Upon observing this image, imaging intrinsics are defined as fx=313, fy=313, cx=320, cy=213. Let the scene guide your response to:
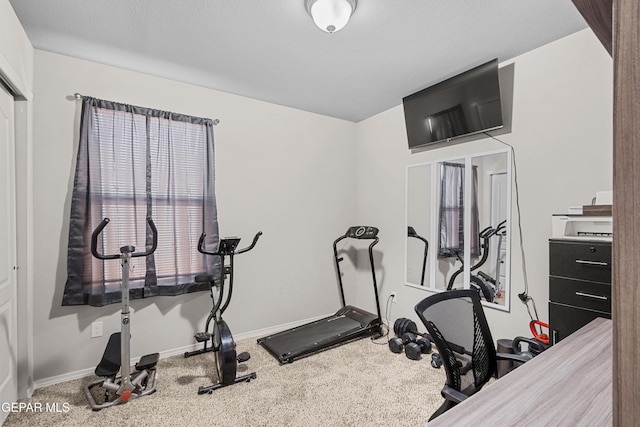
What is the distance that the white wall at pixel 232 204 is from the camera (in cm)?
252

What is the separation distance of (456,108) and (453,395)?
98.3 inches

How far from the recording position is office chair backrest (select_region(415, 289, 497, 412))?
150 cm

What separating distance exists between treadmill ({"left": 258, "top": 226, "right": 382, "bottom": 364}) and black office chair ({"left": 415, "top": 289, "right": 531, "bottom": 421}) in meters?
1.77

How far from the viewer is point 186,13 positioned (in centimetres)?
207

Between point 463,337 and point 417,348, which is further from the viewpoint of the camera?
point 417,348

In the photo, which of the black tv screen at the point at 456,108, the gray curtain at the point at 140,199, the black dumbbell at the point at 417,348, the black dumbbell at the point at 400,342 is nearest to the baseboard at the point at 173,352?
the gray curtain at the point at 140,199

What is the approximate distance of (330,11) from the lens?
190 cm

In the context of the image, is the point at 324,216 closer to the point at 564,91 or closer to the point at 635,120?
the point at 564,91

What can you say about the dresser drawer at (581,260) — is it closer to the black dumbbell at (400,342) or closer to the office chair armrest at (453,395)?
the office chair armrest at (453,395)

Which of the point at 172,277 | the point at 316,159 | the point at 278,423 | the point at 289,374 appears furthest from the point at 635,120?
the point at 316,159

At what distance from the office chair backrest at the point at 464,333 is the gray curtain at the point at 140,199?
227cm

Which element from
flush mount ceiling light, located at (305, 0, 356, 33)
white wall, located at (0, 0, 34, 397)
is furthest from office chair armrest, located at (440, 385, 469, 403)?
white wall, located at (0, 0, 34, 397)

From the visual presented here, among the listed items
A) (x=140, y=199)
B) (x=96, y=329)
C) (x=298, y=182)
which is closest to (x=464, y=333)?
(x=298, y=182)

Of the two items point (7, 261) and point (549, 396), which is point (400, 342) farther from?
point (7, 261)
